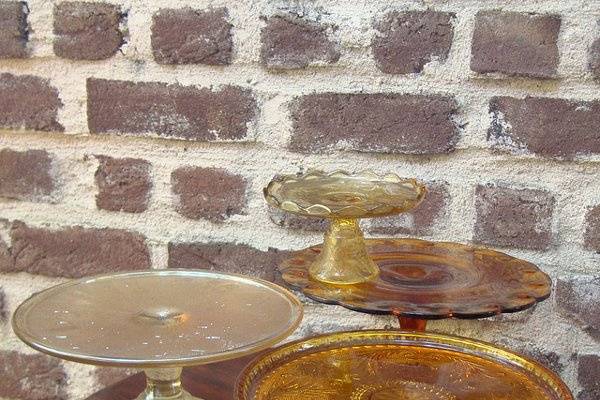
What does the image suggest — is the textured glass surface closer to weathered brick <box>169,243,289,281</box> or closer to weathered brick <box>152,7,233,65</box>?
weathered brick <box>169,243,289,281</box>

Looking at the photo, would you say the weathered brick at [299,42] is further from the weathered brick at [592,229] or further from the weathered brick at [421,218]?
the weathered brick at [592,229]

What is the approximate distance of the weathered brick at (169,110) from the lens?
3.30ft

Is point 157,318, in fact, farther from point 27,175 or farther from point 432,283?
point 27,175

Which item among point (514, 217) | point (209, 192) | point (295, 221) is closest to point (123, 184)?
point (209, 192)

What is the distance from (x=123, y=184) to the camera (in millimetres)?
1056

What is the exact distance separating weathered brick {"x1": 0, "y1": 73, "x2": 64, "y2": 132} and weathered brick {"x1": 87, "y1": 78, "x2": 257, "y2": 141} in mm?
50

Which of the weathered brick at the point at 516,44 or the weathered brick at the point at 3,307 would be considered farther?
the weathered brick at the point at 3,307

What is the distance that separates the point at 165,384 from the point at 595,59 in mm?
563

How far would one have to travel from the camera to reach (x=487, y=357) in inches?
28.4

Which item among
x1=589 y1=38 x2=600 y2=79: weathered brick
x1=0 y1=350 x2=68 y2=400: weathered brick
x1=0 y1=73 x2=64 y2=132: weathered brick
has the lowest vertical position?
x1=0 y1=350 x2=68 y2=400: weathered brick

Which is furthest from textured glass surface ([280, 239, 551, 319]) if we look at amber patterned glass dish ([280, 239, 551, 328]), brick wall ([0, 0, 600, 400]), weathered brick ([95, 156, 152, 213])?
weathered brick ([95, 156, 152, 213])

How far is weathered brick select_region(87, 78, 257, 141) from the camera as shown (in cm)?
100

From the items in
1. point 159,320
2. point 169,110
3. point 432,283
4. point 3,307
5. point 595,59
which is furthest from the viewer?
point 3,307

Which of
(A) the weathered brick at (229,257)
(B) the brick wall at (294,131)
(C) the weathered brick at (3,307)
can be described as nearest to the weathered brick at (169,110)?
(B) the brick wall at (294,131)
